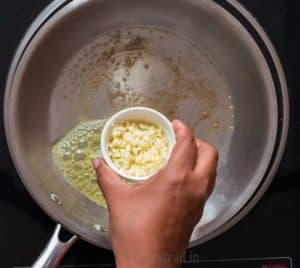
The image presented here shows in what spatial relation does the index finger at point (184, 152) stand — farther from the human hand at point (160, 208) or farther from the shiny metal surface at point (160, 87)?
the shiny metal surface at point (160, 87)

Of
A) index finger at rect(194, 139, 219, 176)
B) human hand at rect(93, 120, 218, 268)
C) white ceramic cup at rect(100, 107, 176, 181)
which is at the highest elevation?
white ceramic cup at rect(100, 107, 176, 181)

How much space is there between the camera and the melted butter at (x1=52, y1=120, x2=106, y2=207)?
2.79 ft

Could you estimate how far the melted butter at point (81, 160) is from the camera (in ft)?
2.79

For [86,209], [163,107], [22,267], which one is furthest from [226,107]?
[22,267]

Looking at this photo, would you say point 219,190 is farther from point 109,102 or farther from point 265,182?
point 109,102

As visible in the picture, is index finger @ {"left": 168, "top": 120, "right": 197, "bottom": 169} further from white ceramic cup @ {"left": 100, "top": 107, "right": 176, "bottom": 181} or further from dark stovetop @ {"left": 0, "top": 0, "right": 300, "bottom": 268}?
dark stovetop @ {"left": 0, "top": 0, "right": 300, "bottom": 268}

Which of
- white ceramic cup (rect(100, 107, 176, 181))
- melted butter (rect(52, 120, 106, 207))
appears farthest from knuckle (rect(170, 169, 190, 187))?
melted butter (rect(52, 120, 106, 207))

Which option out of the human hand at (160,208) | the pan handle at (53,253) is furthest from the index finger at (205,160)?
the pan handle at (53,253)

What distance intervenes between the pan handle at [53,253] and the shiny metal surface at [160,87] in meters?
0.04

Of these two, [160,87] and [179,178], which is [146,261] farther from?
[160,87]

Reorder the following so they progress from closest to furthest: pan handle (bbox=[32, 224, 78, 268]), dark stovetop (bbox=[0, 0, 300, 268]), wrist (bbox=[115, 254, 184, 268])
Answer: wrist (bbox=[115, 254, 184, 268]) → pan handle (bbox=[32, 224, 78, 268]) → dark stovetop (bbox=[0, 0, 300, 268])

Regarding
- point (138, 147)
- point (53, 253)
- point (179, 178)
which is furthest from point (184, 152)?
point (53, 253)

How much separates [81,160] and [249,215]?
0.92 feet

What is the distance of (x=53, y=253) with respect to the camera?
2.44 feet
